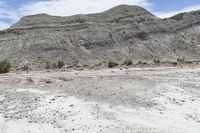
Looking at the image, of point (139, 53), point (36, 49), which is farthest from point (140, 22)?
point (36, 49)

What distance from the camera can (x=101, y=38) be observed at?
68.2m

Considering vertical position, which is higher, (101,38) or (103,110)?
(101,38)

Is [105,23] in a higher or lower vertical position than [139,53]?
higher

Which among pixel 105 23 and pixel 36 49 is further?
pixel 105 23

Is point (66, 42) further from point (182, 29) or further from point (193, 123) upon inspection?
point (193, 123)

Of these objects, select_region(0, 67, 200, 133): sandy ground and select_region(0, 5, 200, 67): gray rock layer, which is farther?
select_region(0, 5, 200, 67): gray rock layer

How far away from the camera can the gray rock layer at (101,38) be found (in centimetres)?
6194

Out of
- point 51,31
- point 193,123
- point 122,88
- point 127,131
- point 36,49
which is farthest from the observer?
point 51,31

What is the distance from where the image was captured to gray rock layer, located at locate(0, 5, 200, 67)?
61938mm

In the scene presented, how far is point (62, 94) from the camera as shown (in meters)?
19.0

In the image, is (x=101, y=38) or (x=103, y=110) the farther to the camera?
(x=101, y=38)

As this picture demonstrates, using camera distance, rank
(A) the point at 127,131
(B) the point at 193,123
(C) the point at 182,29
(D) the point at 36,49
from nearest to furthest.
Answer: (A) the point at 127,131 < (B) the point at 193,123 < (D) the point at 36,49 < (C) the point at 182,29

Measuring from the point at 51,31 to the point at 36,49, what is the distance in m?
7.79

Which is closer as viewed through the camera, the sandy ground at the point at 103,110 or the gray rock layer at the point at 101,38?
the sandy ground at the point at 103,110
